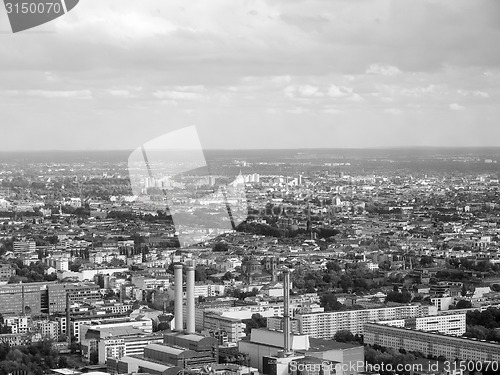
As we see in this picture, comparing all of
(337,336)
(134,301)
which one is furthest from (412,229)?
(337,336)

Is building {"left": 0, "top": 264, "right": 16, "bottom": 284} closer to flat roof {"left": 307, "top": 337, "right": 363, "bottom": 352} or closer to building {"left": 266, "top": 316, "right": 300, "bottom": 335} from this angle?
building {"left": 266, "top": 316, "right": 300, "bottom": 335}

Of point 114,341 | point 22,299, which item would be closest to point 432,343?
point 114,341

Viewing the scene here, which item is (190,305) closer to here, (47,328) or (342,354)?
(342,354)

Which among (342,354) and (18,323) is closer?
(342,354)

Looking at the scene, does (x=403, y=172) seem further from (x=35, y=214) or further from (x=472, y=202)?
(x=35, y=214)

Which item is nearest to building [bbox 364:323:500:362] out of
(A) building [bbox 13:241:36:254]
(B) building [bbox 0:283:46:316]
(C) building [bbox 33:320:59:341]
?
(C) building [bbox 33:320:59:341]

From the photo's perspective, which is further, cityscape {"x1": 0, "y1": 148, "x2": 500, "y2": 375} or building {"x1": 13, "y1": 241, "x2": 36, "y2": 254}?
building {"x1": 13, "y1": 241, "x2": 36, "y2": 254}
